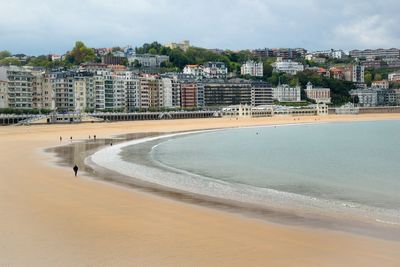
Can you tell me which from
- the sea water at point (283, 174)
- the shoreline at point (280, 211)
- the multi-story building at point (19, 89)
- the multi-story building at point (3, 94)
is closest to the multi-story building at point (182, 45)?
the multi-story building at point (19, 89)

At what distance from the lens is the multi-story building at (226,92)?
113 meters

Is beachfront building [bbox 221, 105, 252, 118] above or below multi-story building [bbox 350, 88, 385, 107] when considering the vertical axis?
below

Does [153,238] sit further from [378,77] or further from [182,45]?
[378,77]

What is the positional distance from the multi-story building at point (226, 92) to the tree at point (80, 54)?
34.9 metres

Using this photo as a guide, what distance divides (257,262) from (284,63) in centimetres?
16674

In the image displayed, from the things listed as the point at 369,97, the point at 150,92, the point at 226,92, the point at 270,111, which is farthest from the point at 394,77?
the point at 150,92

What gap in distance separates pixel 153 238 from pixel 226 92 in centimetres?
10623

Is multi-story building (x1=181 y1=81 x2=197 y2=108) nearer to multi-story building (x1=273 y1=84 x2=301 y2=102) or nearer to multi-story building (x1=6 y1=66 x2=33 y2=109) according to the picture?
multi-story building (x1=273 y1=84 x2=301 y2=102)

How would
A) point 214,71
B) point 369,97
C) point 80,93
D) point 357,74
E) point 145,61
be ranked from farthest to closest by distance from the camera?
point 357,74 < point 369,97 < point 145,61 < point 214,71 < point 80,93

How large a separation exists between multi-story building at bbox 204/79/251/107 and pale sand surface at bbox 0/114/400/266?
3880 inches

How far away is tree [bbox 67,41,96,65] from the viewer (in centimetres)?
13325

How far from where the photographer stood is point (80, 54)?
13538cm

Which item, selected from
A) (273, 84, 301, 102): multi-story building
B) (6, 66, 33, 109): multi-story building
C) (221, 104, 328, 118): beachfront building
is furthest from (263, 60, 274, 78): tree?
(6, 66, 33, 109): multi-story building

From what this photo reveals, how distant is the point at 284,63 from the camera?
563ft
